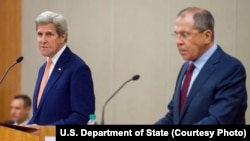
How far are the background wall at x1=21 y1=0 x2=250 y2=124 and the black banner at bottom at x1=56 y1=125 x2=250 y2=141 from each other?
3.90 meters

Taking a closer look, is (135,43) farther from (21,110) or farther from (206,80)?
(206,80)

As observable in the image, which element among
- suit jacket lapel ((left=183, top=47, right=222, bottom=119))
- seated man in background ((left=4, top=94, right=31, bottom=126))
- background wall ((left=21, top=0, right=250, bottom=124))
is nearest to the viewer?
suit jacket lapel ((left=183, top=47, right=222, bottom=119))

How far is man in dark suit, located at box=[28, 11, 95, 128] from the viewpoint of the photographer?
3865 mm

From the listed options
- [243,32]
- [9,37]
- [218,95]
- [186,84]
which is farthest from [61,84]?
[9,37]

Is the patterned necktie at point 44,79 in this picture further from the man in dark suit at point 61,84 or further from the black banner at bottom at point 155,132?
the black banner at bottom at point 155,132

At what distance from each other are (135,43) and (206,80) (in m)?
3.83

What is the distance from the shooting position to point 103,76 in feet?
24.0

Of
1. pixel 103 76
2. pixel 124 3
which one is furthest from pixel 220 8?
pixel 103 76

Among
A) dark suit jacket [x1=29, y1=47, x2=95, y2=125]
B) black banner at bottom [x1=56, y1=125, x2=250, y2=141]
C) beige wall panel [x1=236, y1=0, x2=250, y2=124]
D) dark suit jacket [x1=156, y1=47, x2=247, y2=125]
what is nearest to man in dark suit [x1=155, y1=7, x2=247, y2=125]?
dark suit jacket [x1=156, y1=47, x2=247, y2=125]

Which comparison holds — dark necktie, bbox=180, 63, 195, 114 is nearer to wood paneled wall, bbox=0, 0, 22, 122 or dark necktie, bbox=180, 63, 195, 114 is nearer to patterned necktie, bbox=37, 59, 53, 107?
patterned necktie, bbox=37, 59, 53, 107

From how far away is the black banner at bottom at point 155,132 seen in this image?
279cm

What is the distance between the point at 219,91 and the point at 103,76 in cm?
411

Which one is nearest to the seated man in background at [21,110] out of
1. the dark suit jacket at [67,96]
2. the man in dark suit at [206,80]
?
the dark suit jacket at [67,96]

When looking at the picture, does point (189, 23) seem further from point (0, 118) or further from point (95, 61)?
point (0, 118)
